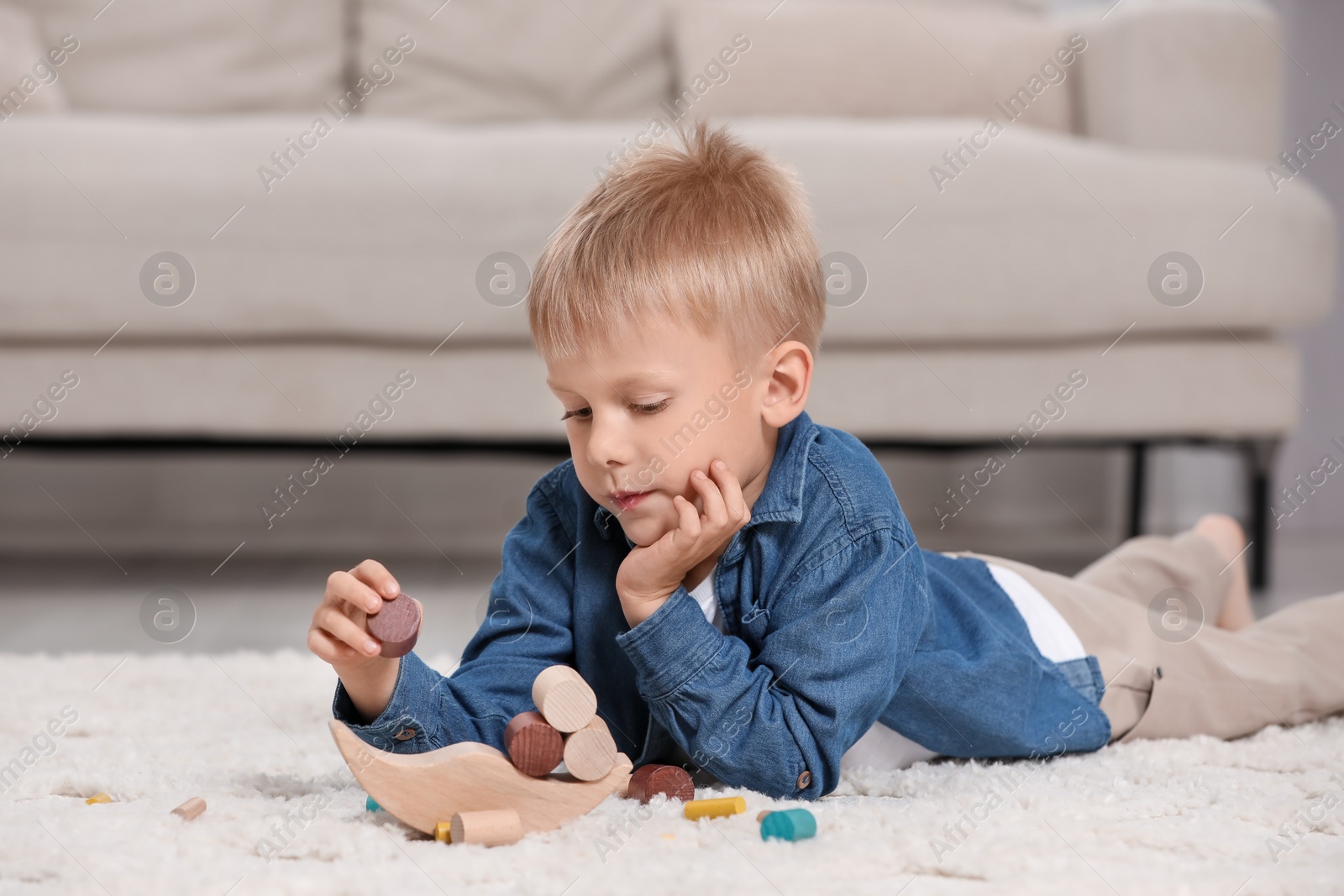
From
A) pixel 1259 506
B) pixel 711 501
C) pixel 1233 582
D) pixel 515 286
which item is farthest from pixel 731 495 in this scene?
pixel 1259 506

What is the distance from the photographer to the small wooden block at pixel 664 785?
74cm

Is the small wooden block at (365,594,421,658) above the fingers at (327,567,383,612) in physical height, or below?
below

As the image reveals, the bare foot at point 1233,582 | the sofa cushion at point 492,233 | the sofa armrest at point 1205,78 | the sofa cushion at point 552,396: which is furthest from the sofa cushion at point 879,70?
the bare foot at point 1233,582

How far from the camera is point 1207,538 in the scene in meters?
1.29

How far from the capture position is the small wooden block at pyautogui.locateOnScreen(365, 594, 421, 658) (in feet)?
2.21

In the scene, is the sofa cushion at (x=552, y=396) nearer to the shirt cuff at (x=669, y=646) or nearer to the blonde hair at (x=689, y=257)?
the blonde hair at (x=689, y=257)

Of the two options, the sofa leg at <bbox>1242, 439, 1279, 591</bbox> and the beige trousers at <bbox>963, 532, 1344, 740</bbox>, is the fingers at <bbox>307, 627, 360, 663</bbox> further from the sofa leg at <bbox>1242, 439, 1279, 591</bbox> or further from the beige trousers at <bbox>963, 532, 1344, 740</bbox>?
the sofa leg at <bbox>1242, 439, 1279, 591</bbox>

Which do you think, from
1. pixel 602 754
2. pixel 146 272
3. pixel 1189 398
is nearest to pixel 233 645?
pixel 146 272

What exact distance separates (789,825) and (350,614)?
27cm

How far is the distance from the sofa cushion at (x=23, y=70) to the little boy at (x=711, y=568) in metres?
1.42

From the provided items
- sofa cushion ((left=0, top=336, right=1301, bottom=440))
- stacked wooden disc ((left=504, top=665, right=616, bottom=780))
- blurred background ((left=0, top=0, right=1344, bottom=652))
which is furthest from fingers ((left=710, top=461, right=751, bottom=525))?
sofa cushion ((left=0, top=336, right=1301, bottom=440))

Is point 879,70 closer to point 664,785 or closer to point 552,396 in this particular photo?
point 552,396

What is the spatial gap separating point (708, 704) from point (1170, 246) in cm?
112

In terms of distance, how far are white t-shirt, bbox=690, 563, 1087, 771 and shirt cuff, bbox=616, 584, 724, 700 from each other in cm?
4
